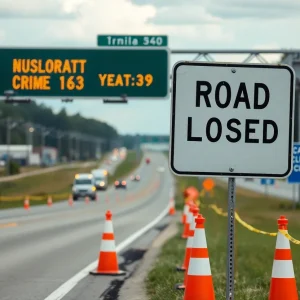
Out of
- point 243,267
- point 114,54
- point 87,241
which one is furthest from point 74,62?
point 243,267

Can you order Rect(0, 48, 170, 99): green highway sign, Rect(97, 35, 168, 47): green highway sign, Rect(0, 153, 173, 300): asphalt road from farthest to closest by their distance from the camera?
Rect(0, 48, 170, 99): green highway sign, Rect(97, 35, 168, 47): green highway sign, Rect(0, 153, 173, 300): asphalt road

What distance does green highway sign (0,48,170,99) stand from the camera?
2941 cm

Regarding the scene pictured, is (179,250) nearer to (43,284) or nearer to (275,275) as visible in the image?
(43,284)

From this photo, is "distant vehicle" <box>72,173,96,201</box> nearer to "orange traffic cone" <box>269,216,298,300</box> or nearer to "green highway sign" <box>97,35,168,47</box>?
"green highway sign" <box>97,35,168,47</box>

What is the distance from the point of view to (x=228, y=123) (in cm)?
743

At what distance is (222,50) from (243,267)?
1113 centimetres

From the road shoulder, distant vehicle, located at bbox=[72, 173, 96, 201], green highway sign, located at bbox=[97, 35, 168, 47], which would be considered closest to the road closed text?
the road shoulder

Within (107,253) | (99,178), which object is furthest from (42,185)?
(107,253)

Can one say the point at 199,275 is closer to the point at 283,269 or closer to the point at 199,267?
the point at 199,267

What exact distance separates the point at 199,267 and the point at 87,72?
67.8ft

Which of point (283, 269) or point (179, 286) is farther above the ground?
point (283, 269)

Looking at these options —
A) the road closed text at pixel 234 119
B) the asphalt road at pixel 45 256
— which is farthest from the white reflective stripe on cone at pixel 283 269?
the asphalt road at pixel 45 256

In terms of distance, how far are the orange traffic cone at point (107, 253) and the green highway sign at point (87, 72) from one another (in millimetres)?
13568

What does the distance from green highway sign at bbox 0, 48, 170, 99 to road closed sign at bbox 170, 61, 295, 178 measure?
21845 millimetres
